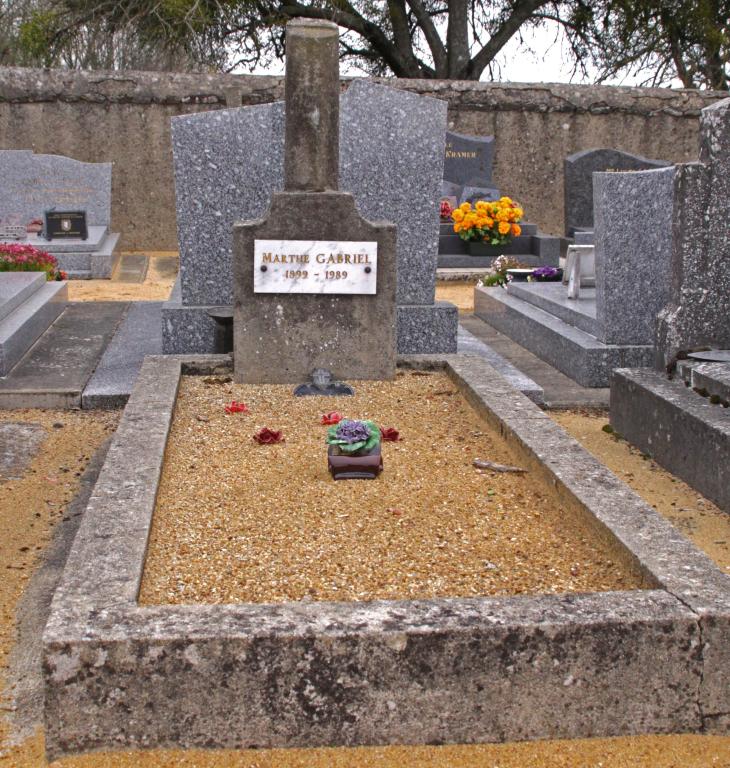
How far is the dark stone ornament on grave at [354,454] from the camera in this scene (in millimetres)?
3473

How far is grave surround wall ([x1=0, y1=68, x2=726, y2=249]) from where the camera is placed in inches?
492

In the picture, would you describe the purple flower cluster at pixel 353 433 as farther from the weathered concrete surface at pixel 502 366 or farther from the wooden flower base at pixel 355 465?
the weathered concrete surface at pixel 502 366

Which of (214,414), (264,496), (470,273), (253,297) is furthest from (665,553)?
(470,273)

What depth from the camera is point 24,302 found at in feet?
21.9

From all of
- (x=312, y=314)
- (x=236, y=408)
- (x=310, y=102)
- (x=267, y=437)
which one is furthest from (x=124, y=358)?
(x=267, y=437)

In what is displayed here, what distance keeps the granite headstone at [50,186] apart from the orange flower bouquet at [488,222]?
408 cm

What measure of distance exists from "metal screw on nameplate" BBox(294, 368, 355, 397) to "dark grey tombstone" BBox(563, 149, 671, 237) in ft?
25.7

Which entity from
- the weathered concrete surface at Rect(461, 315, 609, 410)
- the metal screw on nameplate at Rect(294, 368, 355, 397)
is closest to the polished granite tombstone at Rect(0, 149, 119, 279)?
the weathered concrete surface at Rect(461, 315, 609, 410)

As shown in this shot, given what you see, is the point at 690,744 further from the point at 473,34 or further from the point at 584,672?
the point at 473,34

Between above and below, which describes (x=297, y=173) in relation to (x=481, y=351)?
above

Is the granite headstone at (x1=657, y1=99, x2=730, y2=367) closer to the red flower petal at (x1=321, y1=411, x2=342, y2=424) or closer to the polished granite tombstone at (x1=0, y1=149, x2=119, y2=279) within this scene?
the red flower petal at (x1=321, y1=411, x2=342, y2=424)

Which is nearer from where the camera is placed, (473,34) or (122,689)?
(122,689)

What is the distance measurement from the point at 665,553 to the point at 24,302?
517 cm

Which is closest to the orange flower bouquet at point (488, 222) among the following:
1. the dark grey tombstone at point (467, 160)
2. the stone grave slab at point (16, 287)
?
the dark grey tombstone at point (467, 160)
